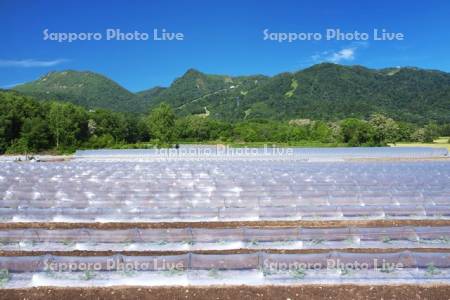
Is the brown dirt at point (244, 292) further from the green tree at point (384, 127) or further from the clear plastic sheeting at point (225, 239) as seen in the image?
the green tree at point (384, 127)

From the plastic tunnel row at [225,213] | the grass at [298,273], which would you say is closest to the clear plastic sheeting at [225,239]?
the grass at [298,273]

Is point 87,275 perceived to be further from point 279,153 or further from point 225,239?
point 279,153

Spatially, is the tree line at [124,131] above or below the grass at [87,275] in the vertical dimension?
above

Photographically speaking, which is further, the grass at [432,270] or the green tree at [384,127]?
the green tree at [384,127]

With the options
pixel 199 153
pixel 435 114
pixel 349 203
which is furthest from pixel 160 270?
pixel 435 114

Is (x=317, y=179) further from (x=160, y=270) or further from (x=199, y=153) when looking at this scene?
(x=199, y=153)

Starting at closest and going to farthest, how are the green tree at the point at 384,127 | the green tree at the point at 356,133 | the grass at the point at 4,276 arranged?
1. the grass at the point at 4,276
2. the green tree at the point at 356,133
3. the green tree at the point at 384,127

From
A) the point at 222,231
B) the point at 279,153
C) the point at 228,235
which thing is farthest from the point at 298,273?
the point at 279,153
